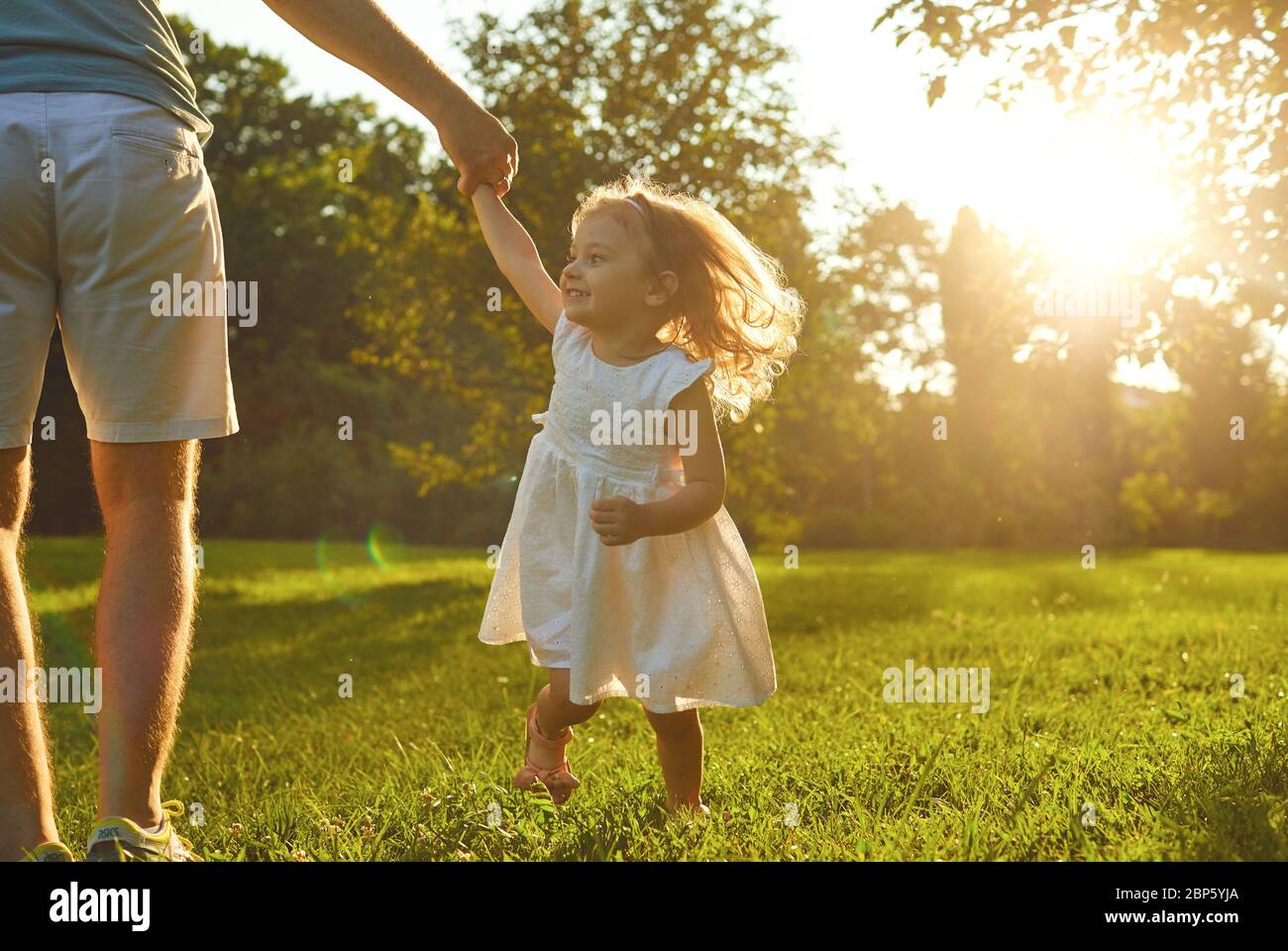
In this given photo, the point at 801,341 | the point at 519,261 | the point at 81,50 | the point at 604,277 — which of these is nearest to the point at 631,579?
the point at 604,277

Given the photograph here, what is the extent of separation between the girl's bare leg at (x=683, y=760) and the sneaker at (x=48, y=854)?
4.39ft

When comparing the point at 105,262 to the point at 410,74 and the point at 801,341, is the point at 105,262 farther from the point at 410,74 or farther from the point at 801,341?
the point at 801,341

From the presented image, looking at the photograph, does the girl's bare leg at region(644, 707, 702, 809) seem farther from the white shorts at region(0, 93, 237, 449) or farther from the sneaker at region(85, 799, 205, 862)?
the white shorts at region(0, 93, 237, 449)

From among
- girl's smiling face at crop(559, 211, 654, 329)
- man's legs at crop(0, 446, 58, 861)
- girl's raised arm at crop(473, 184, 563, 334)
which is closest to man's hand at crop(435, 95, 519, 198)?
girl's raised arm at crop(473, 184, 563, 334)

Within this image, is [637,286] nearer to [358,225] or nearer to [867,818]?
[867,818]

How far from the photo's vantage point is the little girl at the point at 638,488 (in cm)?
287

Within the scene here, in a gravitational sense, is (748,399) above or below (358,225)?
below

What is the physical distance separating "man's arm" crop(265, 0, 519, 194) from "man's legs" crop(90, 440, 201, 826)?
0.97m

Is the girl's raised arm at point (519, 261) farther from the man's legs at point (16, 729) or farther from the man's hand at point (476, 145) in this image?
the man's legs at point (16, 729)

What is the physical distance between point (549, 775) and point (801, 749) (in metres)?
0.92
